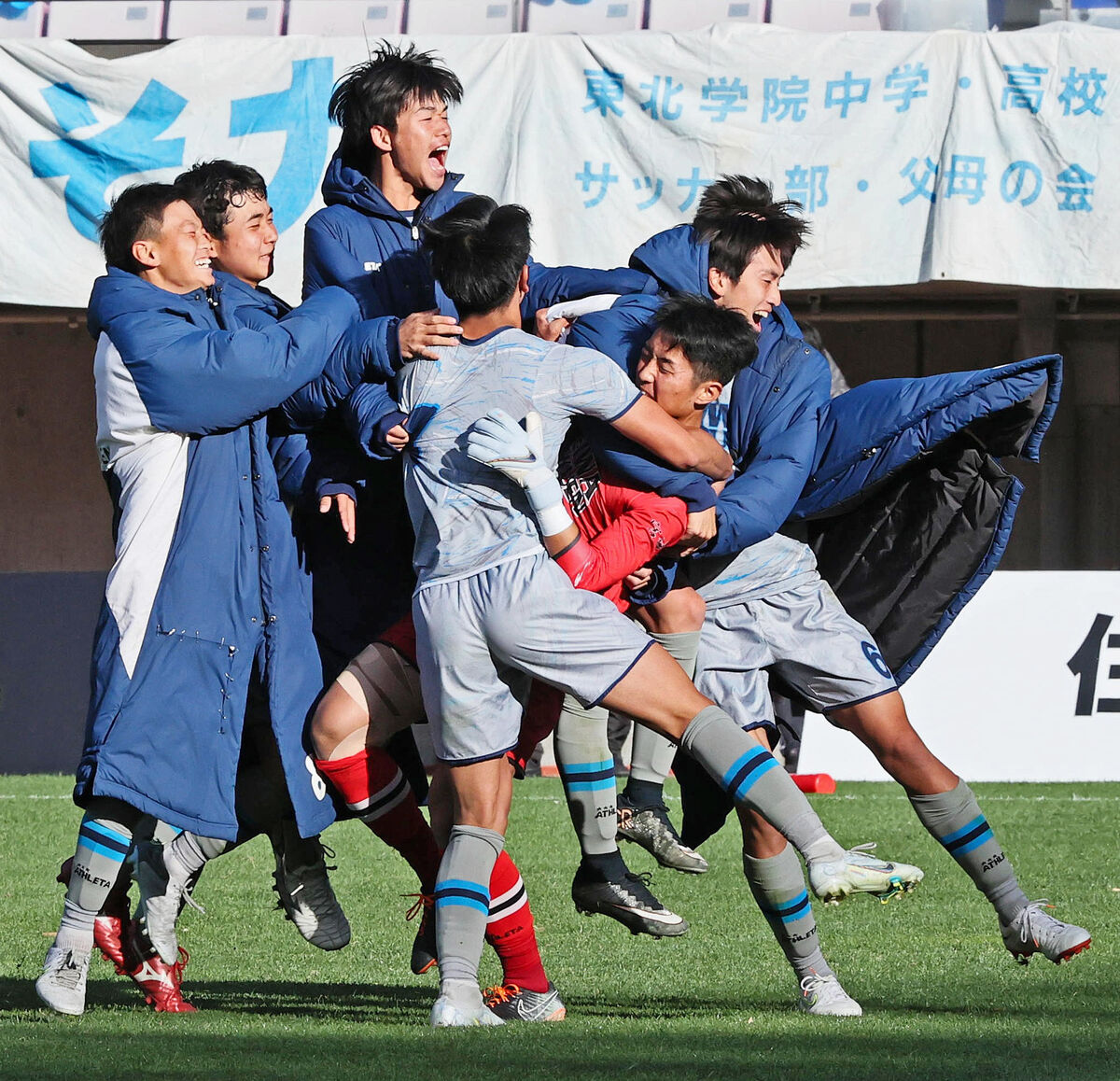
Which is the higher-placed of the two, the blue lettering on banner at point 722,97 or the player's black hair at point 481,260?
the blue lettering on banner at point 722,97

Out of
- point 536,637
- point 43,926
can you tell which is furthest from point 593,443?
point 43,926

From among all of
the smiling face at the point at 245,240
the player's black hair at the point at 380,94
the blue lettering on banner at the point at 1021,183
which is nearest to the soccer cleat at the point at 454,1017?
the smiling face at the point at 245,240

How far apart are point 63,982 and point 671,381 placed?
2116mm

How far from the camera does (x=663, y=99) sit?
37.8ft

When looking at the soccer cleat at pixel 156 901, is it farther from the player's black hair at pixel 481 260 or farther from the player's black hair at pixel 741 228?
the player's black hair at pixel 741 228

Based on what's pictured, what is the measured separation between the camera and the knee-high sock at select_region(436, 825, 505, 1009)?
162 inches

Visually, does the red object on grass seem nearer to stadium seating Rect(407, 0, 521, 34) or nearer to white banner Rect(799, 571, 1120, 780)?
white banner Rect(799, 571, 1120, 780)

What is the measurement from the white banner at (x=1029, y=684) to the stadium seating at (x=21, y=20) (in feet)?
24.7

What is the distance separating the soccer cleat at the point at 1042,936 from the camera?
4578 millimetres

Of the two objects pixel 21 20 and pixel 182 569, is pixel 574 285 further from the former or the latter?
pixel 21 20

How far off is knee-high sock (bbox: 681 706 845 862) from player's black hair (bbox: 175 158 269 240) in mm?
1973

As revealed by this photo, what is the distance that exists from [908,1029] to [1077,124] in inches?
331

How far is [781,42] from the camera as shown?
11.5m

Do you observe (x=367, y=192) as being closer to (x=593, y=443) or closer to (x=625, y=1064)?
(x=593, y=443)
